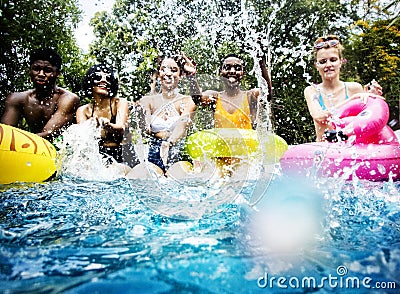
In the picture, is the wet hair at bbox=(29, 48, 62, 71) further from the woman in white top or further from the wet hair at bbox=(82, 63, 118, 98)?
the woman in white top

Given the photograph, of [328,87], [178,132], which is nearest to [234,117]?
[178,132]

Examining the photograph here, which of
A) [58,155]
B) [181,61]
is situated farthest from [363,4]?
[58,155]

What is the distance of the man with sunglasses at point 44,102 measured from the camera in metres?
4.29

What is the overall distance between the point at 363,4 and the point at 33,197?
427 inches

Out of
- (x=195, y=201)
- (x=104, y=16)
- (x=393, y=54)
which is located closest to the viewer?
(x=195, y=201)

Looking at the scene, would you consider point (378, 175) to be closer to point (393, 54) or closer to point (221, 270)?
point (221, 270)

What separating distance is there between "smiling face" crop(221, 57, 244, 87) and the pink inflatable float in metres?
1.23

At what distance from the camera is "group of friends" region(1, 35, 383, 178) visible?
12.7ft

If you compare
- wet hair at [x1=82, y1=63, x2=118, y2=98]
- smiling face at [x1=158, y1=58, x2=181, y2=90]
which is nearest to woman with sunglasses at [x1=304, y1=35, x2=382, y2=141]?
smiling face at [x1=158, y1=58, x2=181, y2=90]

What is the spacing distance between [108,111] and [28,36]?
178 inches

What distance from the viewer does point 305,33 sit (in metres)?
10.6

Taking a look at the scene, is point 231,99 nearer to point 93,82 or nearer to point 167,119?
point 167,119

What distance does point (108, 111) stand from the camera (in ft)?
Answer: 14.0

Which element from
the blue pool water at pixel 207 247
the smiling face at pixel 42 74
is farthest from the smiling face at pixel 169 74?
the blue pool water at pixel 207 247
